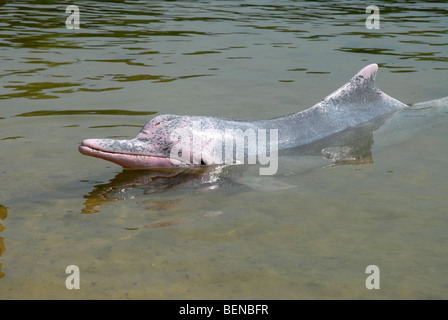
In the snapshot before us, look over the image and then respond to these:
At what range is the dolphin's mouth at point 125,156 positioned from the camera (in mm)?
5389

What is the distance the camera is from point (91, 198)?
16.8ft

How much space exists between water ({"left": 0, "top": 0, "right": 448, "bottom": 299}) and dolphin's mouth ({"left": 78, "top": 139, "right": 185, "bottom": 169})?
0.14 metres

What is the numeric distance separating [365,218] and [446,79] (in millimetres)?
5907

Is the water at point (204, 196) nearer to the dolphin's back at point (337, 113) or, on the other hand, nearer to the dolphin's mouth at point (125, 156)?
the dolphin's mouth at point (125, 156)

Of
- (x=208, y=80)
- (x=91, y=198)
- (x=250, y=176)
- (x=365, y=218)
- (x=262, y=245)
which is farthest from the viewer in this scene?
(x=208, y=80)

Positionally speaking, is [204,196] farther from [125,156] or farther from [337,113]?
[337,113]

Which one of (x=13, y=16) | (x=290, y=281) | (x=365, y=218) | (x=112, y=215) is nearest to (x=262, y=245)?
(x=290, y=281)

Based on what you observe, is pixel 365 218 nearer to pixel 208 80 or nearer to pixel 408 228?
pixel 408 228

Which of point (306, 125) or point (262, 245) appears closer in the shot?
point (262, 245)

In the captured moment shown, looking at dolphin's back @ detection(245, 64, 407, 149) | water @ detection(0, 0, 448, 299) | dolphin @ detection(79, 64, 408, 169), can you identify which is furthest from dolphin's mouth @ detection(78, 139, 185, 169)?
dolphin's back @ detection(245, 64, 407, 149)

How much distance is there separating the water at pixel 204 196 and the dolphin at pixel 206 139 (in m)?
0.23

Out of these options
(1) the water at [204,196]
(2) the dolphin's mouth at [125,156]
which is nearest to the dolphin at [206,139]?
(2) the dolphin's mouth at [125,156]

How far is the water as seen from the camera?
374 centimetres

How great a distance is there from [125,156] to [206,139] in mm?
752
